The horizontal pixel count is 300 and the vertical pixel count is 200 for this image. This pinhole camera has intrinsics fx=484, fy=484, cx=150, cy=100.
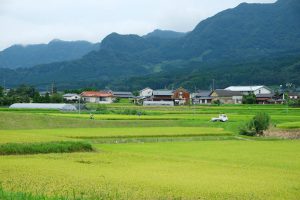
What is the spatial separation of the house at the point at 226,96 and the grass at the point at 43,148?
3125 inches

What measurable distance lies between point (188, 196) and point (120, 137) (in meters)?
19.9

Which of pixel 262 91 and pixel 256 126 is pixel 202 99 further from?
pixel 256 126

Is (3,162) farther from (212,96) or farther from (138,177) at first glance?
(212,96)

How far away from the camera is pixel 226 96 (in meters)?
103

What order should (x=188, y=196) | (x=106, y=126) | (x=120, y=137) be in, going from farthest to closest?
(x=106, y=126), (x=120, y=137), (x=188, y=196)

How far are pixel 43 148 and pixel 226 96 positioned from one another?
272 feet

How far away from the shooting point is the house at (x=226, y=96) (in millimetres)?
102562

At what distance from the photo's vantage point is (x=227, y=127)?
43281mm

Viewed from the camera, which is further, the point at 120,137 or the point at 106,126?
the point at 106,126

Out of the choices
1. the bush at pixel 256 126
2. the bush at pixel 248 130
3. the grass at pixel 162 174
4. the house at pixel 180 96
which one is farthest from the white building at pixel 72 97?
the grass at pixel 162 174

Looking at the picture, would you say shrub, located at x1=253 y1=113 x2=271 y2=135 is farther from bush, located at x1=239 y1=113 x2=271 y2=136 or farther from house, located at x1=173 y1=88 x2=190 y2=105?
house, located at x1=173 y1=88 x2=190 y2=105

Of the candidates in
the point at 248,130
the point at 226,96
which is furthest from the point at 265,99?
the point at 248,130

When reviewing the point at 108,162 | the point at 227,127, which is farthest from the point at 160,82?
the point at 108,162

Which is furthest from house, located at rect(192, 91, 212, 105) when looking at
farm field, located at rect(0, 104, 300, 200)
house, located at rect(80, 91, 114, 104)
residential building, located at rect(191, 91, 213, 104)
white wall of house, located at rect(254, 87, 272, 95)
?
farm field, located at rect(0, 104, 300, 200)
